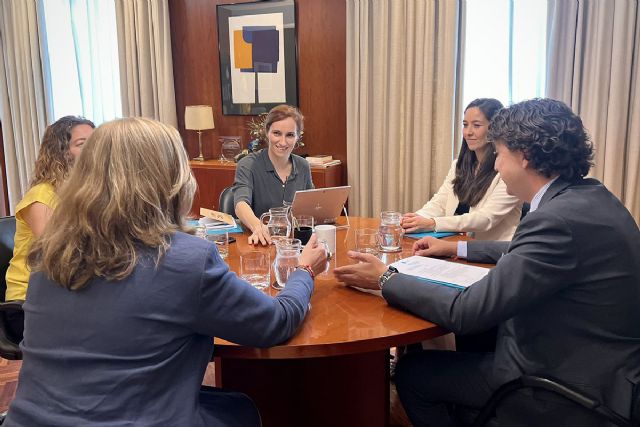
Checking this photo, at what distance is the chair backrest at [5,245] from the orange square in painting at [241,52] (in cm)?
277

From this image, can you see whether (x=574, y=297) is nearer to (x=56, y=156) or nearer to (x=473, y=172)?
(x=473, y=172)

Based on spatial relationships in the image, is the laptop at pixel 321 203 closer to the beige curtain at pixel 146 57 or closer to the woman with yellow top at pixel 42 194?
the woman with yellow top at pixel 42 194

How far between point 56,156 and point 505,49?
298cm

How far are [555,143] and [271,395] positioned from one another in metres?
1.28

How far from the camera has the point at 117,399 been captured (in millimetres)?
1038

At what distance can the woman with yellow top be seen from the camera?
1.93 meters

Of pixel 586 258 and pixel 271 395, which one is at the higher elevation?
pixel 586 258

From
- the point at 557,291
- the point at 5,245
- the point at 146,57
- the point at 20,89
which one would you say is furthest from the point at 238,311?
the point at 20,89

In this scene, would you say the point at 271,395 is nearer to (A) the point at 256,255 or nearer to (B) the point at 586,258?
(A) the point at 256,255

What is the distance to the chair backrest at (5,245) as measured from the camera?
202 centimetres

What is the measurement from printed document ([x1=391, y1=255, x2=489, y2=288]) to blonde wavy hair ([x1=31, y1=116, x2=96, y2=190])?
129 centimetres

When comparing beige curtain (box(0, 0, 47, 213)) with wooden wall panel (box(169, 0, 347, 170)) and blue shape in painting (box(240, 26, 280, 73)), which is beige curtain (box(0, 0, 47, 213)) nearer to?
wooden wall panel (box(169, 0, 347, 170))

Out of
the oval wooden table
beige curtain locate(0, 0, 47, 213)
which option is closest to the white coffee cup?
the oval wooden table

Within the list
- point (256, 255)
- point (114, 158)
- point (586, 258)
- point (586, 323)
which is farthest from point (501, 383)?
point (114, 158)
